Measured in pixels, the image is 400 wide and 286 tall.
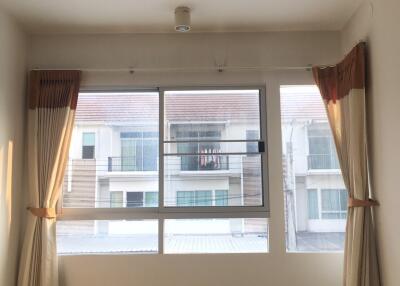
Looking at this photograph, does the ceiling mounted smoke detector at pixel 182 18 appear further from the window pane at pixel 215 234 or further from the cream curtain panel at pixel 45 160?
the window pane at pixel 215 234

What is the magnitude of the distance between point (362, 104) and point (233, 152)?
1.04m

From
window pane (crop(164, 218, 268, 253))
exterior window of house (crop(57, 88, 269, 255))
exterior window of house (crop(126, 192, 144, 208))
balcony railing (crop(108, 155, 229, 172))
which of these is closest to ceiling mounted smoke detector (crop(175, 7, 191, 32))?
exterior window of house (crop(57, 88, 269, 255))

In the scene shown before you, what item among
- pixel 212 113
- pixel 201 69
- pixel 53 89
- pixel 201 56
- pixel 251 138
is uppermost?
pixel 201 56

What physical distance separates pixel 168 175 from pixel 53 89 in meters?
1.17

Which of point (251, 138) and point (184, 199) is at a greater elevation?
point (251, 138)

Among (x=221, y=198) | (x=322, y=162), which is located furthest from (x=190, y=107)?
(x=322, y=162)

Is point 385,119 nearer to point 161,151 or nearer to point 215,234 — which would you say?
point 215,234

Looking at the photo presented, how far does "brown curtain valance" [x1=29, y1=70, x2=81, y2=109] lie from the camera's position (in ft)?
9.28

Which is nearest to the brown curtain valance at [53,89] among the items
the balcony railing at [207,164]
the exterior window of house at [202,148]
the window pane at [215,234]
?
the exterior window of house at [202,148]

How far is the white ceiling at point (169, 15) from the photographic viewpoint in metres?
2.53

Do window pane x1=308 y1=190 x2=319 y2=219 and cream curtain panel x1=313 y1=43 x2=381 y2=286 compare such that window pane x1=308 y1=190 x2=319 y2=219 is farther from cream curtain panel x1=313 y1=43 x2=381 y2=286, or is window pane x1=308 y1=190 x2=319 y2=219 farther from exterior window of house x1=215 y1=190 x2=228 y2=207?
exterior window of house x1=215 y1=190 x2=228 y2=207

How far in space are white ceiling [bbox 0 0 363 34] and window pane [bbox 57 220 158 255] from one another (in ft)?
5.28

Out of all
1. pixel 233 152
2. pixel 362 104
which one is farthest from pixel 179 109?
pixel 362 104

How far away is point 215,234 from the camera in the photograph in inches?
114
